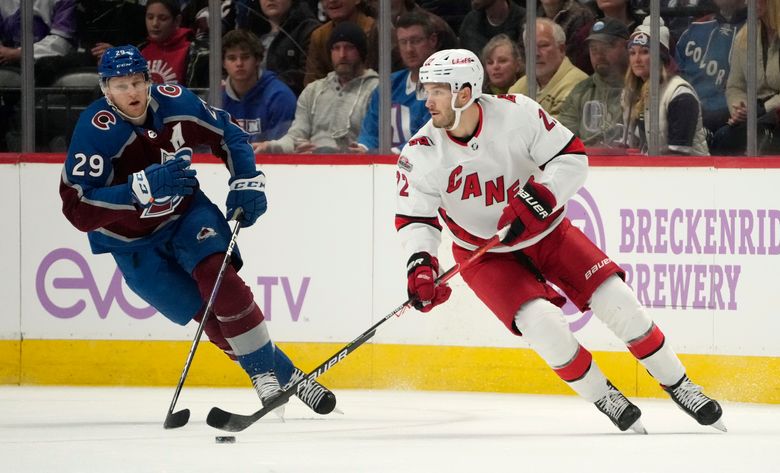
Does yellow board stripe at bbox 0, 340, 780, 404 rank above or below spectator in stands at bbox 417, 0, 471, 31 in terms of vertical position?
below

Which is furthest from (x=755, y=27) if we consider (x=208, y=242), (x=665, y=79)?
(x=208, y=242)

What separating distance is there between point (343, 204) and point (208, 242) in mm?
1315

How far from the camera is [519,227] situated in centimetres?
426

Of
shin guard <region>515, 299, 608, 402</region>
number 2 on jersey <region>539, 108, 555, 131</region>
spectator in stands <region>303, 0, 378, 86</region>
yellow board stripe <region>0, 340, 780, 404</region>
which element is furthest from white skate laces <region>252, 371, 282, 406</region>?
spectator in stands <region>303, 0, 378, 86</region>

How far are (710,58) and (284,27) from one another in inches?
70.3

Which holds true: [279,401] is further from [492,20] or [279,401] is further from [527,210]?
[492,20]

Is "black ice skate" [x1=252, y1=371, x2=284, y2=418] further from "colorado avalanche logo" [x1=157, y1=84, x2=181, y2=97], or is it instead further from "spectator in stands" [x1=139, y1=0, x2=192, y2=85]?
"spectator in stands" [x1=139, y1=0, x2=192, y2=85]

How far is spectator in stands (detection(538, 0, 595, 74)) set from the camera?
589 centimetres

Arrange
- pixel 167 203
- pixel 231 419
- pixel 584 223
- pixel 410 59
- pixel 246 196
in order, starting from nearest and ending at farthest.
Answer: pixel 231 419 → pixel 167 203 → pixel 246 196 → pixel 584 223 → pixel 410 59

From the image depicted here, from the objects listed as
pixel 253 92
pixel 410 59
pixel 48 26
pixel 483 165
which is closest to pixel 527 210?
pixel 483 165

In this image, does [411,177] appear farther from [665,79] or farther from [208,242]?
[665,79]

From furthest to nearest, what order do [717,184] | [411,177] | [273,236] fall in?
[273,236] < [717,184] < [411,177]

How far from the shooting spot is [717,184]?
5.48 m

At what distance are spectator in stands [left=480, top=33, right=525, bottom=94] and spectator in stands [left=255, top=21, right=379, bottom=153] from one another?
48 cm
